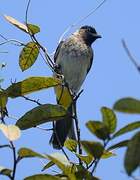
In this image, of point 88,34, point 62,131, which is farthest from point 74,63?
point 62,131

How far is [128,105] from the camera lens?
1.33 meters

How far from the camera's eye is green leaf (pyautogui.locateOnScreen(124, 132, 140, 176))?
130cm

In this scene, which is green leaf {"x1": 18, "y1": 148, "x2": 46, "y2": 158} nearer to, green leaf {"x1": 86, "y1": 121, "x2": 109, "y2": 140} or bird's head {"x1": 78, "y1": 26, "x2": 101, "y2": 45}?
green leaf {"x1": 86, "y1": 121, "x2": 109, "y2": 140}

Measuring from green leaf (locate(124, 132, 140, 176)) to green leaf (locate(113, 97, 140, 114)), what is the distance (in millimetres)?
60

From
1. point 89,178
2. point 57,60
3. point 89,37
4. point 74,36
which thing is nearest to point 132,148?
point 89,178

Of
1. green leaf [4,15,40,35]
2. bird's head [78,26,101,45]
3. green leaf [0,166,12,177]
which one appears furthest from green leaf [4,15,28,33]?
bird's head [78,26,101,45]

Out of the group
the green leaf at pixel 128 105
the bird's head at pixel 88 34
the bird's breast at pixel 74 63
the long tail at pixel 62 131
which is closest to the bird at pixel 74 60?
the bird's breast at pixel 74 63

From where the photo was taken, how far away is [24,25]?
3129 mm

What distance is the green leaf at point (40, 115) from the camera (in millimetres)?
2084

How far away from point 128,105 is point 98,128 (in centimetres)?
14

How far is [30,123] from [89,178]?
1.75 ft

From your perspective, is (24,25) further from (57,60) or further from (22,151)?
(57,60)

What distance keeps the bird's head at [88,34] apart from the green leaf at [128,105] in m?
5.63

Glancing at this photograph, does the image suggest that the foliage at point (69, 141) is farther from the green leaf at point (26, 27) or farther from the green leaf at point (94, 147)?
the green leaf at point (26, 27)
